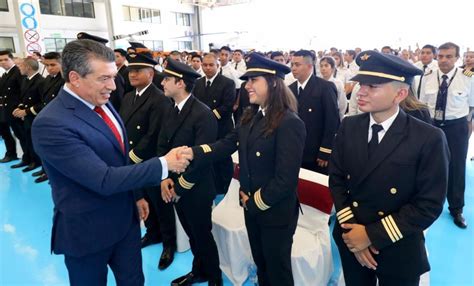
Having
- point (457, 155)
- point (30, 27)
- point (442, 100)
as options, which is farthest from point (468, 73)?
point (30, 27)

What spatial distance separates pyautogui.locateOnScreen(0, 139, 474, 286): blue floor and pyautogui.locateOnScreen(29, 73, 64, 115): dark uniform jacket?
5.43ft

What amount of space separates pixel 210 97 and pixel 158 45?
19.7 meters

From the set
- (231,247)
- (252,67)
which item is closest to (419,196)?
(252,67)

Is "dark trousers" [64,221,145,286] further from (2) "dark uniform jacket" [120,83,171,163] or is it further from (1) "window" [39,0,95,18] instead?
(1) "window" [39,0,95,18]

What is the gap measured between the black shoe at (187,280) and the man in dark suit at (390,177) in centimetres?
141

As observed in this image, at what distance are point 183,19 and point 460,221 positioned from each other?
24.3m

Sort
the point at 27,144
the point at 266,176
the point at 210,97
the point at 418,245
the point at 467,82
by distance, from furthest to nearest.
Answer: the point at 27,144 < the point at 210,97 < the point at 467,82 < the point at 266,176 < the point at 418,245

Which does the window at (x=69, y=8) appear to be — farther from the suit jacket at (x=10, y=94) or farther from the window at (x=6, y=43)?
the suit jacket at (x=10, y=94)

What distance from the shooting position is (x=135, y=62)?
9.41 feet

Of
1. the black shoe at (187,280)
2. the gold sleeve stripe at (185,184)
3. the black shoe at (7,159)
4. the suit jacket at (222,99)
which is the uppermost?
the suit jacket at (222,99)

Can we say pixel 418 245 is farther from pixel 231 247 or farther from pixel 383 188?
pixel 231 247

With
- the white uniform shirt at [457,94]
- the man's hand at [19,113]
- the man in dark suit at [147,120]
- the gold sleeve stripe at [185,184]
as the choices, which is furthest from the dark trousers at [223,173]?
the man's hand at [19,113]

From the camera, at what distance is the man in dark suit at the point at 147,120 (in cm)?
277

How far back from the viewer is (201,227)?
232 cm
